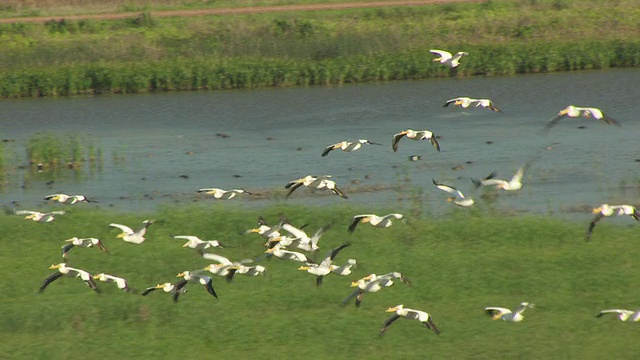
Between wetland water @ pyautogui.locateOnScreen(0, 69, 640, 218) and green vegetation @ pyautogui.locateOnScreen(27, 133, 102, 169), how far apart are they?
0.48m

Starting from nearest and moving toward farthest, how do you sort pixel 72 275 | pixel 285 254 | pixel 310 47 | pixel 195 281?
1. pixel 195 281
2. pixel 72 275
3. pixel 285 254
4. pixel 310 47

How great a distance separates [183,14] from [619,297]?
139 feet

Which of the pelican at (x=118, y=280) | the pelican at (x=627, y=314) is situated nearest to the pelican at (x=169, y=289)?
the pelican at (x=118, y=280)

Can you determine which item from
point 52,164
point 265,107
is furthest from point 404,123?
point 52,164

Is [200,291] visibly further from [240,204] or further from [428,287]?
[240,204]

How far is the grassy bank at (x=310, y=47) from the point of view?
3734cm

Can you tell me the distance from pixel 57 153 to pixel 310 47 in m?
15.5

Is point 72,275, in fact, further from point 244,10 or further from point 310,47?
point 244,10

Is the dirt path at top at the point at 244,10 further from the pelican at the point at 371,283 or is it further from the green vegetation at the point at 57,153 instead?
the pelican at the point at 371,283

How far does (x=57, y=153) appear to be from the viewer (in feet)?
85.8

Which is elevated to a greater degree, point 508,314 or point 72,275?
point 508,314

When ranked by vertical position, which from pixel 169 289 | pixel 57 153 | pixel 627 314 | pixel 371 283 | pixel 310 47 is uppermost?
pixel 627 314

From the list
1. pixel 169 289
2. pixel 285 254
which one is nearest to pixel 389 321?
pixel 285 254

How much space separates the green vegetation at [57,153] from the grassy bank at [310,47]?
10.1 m
